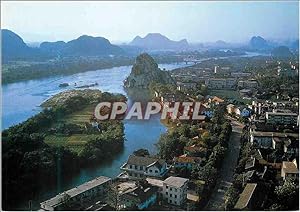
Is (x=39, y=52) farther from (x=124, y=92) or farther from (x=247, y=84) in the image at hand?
(x=247, y=84)

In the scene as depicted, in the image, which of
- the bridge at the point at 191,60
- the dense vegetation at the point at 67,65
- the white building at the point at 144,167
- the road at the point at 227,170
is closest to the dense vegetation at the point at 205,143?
the road at the point at 227,170

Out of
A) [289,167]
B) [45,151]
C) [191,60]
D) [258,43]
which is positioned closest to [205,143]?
[191,60]

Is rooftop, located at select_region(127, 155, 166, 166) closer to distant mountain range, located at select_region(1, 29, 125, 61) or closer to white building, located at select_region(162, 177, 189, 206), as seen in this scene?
Result: white building, located at select_region(162, 177, 189, 206)

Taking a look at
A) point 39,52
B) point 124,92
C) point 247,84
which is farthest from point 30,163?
point 247,84

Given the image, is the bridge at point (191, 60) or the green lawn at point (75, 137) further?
the bridge at point (191, 60)

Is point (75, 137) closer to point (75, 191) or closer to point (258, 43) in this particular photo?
point (75, 191)

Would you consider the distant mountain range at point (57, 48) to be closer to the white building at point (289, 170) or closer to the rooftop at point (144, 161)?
the rooftop at point (144, 161)
